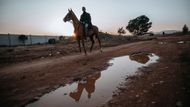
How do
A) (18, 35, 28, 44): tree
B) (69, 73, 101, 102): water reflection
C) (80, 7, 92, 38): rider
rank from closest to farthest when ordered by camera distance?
1. (69, 73, 101, 102): water reflection
2. (80, 7, 92, 38): rider
3. (18, 35, 28, 44): tree

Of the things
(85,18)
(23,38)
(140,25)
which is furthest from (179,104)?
(140,25)

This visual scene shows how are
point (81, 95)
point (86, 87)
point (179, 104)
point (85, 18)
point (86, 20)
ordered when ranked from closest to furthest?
1. point (179, 104)
2. point (81, 95)
3. point (86, 87)
4. point (85, 18)
5. point (86, 20)

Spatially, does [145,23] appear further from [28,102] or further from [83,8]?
[28,102]

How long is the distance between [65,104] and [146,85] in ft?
6.92

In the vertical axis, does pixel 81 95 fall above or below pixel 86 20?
below

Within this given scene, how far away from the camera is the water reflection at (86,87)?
188 inches

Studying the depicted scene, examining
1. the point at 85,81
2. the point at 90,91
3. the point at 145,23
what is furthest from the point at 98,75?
the point at 145,23

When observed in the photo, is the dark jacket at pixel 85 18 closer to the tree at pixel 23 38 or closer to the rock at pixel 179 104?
the rock at pixel 179 104

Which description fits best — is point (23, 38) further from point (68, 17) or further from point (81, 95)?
point (81, 95)

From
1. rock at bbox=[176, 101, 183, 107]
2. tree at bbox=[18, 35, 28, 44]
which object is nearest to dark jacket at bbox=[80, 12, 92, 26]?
rock at bbox=[176, 101, 183, 107]

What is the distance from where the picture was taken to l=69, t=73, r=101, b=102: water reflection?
4774 mm

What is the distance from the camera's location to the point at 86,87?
5430mm

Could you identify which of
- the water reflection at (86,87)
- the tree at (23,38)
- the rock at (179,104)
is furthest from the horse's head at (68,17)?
the tree at (23,38)

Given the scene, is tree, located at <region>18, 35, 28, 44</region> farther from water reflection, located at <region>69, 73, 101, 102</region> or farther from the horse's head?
water reflection, located at <region>69, 73, 101, 102</region>
